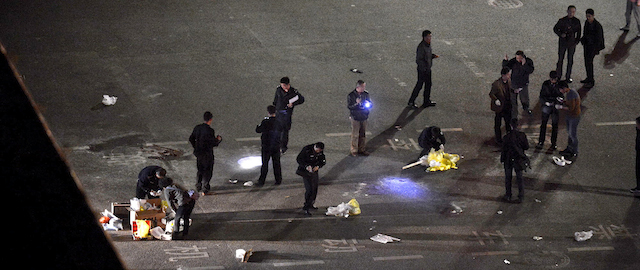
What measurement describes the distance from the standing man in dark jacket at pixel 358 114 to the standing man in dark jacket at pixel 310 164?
8.98 ft

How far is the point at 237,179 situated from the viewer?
611 inches

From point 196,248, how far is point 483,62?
1216cm

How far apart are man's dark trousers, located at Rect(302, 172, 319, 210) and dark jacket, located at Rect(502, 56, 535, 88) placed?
21.9ft

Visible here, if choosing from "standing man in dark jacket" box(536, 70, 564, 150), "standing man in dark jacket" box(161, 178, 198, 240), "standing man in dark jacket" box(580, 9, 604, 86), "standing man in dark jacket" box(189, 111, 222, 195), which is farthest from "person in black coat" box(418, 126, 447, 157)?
Answer: "standing man in dark jacket" box(580, 9, 604, 86)

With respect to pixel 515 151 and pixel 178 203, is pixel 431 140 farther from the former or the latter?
pixel 178 203

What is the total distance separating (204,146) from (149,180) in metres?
1.29

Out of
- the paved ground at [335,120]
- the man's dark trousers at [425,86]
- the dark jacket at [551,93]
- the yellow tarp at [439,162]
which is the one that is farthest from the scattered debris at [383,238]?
the man's dark trousers at [425,86]

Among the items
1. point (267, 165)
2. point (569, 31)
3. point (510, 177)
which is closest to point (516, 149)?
point (510, 177)

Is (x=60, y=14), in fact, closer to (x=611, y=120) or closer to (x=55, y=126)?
(x=55, y=126)

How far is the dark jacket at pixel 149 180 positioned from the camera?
13.3 metres

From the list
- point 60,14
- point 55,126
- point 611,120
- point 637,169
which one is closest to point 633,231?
point 637,169

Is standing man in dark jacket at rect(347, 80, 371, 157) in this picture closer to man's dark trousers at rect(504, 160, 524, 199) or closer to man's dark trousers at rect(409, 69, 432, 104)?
man's dark trousers at rect(409, 69, 432, 104)

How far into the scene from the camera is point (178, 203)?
12.9 meters

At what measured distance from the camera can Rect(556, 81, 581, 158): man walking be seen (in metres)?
16.1
